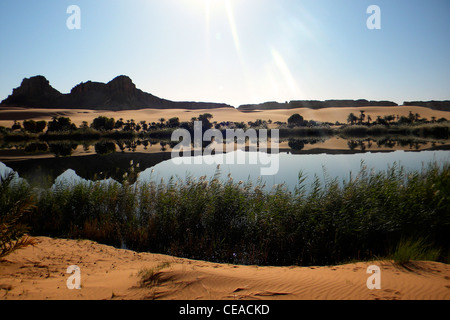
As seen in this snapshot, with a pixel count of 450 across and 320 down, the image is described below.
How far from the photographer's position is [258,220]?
26.2ft

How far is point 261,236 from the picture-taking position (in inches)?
297

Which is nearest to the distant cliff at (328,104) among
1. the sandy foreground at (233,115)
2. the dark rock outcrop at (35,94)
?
the sandy foreground at (233,115)

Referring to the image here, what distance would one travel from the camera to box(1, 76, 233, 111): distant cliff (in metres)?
151

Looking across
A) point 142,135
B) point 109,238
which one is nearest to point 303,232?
point 109,238

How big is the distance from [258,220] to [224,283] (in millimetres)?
3719

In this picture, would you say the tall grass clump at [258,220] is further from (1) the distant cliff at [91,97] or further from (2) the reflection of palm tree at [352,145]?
(1) the distant cliff at [91,97]

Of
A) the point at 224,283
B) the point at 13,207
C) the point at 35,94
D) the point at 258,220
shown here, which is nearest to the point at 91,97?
the point at 35,94

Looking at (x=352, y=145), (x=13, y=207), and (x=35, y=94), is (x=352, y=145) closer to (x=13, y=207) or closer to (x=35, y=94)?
(x=13, y=207)

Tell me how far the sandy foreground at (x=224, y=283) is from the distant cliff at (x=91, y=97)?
16739 cm

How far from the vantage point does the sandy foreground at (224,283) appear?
4.07m

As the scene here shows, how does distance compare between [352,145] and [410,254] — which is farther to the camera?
[352,145]

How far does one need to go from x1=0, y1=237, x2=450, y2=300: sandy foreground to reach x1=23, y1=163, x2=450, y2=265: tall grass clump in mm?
1529

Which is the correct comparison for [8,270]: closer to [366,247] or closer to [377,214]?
[366,247]

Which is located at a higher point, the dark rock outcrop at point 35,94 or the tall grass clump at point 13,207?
the dark rock outcrop at point 35,94
